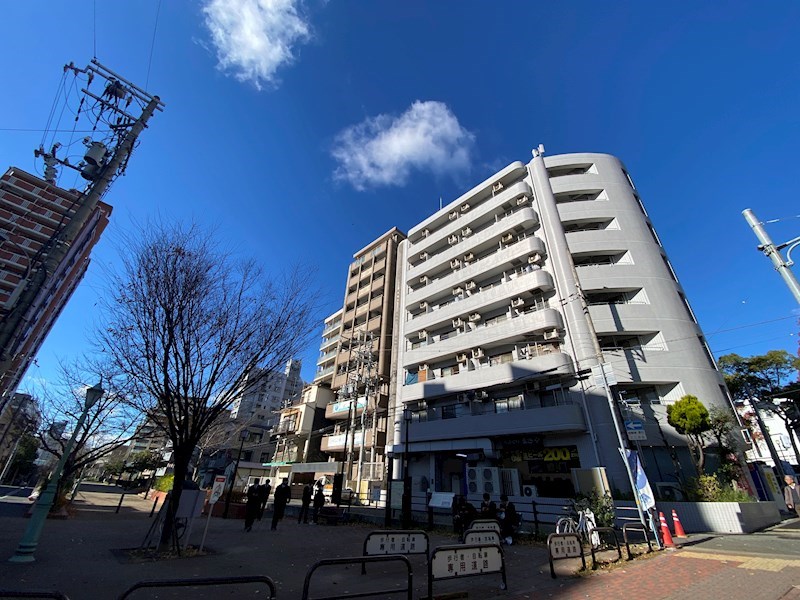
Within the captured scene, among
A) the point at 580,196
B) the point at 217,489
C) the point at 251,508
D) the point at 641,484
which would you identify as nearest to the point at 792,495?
the point at 641,484

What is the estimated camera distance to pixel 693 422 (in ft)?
49.1

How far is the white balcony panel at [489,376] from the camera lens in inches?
809

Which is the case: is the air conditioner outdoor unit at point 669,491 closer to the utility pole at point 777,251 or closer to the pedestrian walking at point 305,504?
the utility pole at point 777,251

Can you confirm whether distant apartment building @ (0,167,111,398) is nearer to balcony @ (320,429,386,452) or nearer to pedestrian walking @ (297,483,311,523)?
balcony @ (320,429,386,452)

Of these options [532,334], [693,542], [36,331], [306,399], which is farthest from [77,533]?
[36,331]

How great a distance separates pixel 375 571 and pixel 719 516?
44.1 ft

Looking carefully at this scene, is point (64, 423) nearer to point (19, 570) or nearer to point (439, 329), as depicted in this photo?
point (19, 570)

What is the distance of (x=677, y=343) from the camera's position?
19562 millimetres

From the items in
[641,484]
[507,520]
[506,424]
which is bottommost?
[507,520]

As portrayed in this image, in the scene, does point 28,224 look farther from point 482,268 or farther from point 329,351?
point 482,268

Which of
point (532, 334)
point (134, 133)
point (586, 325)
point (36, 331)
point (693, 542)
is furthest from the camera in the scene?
point (36, 331)

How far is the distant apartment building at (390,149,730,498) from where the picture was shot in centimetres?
1844

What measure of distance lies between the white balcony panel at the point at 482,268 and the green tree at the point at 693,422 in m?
9.83

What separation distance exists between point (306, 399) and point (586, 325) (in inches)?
1201
